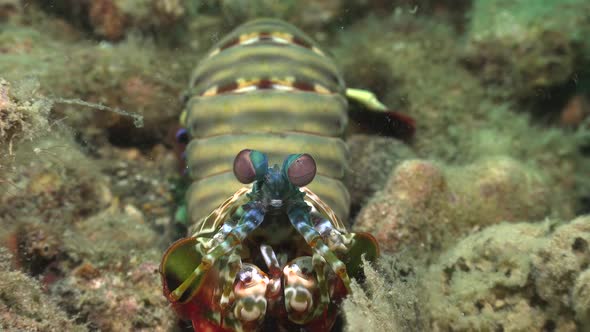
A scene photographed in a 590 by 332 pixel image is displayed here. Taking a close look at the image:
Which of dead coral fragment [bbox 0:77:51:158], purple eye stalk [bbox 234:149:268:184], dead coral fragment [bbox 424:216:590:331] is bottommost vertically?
dead coral fragment [bbox 424:216:590:331]

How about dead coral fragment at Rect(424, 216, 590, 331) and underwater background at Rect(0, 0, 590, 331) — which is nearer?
dead coral fragment at Rect(424, 216, 590, 331)

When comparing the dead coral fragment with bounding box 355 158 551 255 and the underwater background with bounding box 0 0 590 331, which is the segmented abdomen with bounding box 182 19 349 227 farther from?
the underwater background with bounding box 0 0 590 331

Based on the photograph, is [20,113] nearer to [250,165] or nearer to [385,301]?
[250,165]

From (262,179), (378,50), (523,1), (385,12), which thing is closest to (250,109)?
(262,179)

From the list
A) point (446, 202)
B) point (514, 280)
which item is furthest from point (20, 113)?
point (446, 202)

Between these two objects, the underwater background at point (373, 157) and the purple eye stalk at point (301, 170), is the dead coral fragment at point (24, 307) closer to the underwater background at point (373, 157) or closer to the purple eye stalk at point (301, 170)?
the underwater background at point (373, 157)

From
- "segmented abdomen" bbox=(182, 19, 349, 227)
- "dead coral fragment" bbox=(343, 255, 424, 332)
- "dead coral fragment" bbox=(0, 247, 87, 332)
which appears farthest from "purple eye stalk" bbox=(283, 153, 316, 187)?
"dead coral fragment" bbox=(0, 247, 87, 332)
